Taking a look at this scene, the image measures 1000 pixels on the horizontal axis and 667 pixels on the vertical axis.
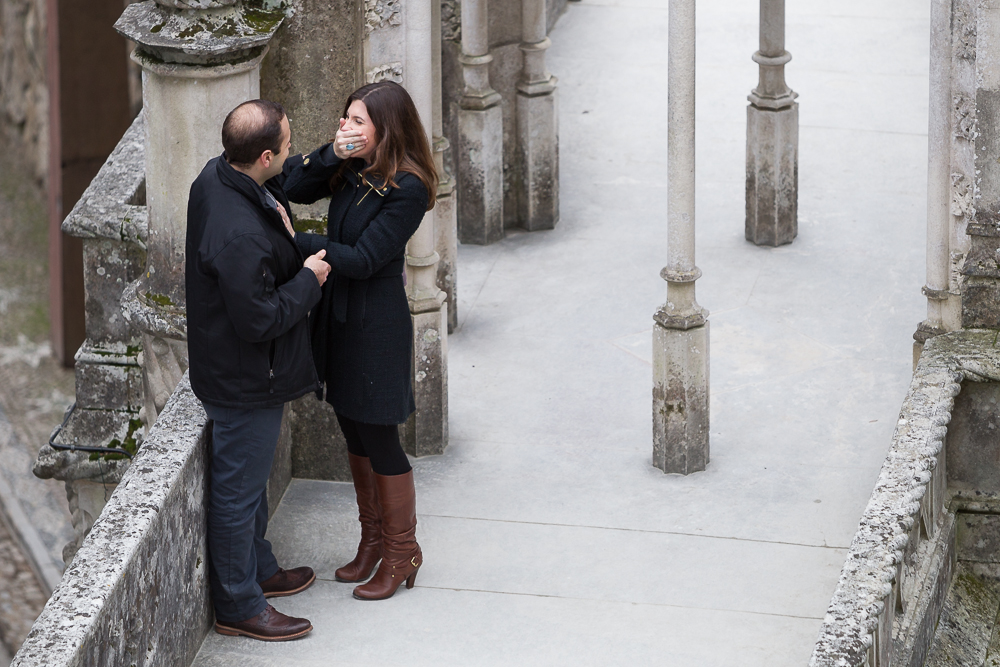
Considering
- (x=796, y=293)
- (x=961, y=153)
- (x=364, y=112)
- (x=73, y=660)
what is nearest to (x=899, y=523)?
(x=961, y=153)

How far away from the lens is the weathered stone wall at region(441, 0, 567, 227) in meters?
9.02

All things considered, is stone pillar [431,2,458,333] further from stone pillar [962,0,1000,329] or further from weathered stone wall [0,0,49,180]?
weathered stone wall [0,0,49,180]

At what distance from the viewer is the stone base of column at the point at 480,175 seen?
29.3ft

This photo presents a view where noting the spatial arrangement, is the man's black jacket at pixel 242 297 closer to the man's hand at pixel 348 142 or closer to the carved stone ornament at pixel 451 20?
the man's hand at pixel 348 142

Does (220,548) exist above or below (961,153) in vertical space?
below

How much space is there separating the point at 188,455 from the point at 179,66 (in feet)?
4.22

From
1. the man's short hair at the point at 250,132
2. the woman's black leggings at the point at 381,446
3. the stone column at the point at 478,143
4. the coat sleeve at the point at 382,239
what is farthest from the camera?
the stone column at the point at 478,143

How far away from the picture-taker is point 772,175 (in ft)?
29.3

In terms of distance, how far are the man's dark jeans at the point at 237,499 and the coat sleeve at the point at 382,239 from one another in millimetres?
463

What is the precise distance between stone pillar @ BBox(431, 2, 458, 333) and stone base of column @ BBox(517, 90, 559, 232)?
119cm

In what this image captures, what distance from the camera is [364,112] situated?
214 inches

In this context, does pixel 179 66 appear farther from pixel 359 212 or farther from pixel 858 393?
pixel 858 393

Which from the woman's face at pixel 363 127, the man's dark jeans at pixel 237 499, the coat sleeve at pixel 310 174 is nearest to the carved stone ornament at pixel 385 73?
the coat sleeve at pixel 310 174

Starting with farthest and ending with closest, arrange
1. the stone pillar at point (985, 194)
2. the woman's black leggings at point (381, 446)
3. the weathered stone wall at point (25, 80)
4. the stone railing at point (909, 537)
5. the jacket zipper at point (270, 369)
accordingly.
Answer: the weathered stone wall at point (25, 80) < the stone pillar at point (985, 194) < the woman's black leggings at point (381, 446) < the jacket zipper at point (270, 369) < the stone railing at point (909, 537)
